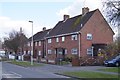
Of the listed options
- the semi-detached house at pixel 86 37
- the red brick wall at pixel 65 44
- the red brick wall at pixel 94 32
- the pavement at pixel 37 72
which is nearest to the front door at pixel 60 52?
the semi-detached house at pixel 86 37

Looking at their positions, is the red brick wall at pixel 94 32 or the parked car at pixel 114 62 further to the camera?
the red brick wall at pixel 94 32

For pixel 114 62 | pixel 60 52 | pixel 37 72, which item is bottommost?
pixel 37 72

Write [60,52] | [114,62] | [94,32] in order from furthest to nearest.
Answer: [60,52] → [94,32] → [114,62]

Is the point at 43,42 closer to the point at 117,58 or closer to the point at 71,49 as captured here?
the point at 71,49

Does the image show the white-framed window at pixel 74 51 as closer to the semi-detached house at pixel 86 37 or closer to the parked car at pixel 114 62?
the semi-detached house at pixel 86 37

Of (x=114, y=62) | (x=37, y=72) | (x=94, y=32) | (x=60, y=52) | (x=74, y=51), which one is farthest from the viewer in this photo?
(x=60, y=52)

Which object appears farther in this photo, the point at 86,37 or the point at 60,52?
the point at 60,52

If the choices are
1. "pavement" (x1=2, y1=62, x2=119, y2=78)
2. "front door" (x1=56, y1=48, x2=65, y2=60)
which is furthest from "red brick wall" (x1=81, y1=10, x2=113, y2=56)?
"pavement" (x1=2, y1=62, x2=119, y2=78)

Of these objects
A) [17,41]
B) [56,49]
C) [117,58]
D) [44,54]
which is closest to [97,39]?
[56,49]

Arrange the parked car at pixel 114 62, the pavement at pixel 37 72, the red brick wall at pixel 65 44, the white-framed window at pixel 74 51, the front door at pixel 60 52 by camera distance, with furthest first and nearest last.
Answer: the front door at pixel 60 52 → the red brick wall at pixel 65 44 → the white-framed window at pixel 74 51 → the parked car at pixel 114 62 → the pavement at pixel 37 72

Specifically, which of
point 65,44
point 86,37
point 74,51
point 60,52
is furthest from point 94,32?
point 60,52

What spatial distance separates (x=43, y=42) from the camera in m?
80.9

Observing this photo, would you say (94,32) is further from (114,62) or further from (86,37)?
(114,62)

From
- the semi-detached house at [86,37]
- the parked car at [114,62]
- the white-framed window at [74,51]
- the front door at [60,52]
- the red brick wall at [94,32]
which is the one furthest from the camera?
the front door at [60,52]
